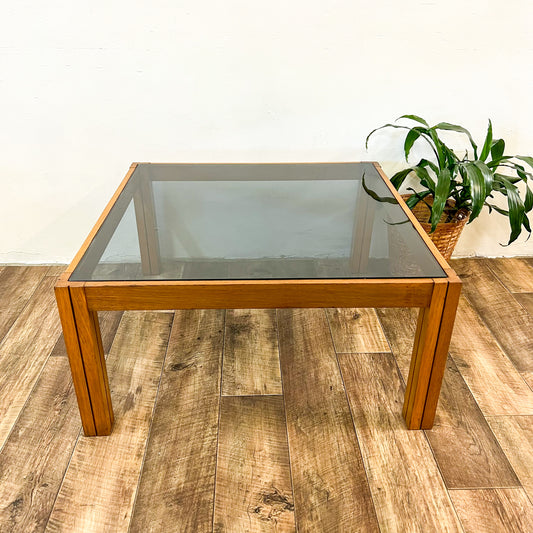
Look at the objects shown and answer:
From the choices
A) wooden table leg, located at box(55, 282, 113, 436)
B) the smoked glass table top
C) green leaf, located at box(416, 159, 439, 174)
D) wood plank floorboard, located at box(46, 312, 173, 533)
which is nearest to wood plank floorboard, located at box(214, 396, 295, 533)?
wood plank floorboard, located at box(46, 312, 173, 533)

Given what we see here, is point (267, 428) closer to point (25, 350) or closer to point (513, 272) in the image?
point (25, 350)

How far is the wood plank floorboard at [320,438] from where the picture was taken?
47.6 inches

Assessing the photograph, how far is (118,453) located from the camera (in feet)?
4.43

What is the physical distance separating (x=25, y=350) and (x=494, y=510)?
1362 mm

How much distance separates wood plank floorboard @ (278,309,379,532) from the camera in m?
1.21

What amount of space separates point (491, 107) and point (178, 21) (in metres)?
1.13

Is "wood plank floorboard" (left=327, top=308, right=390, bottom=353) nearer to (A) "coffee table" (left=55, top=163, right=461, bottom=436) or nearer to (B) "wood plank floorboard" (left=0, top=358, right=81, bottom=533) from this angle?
(A) "coffee table" (left=55, top=163, right=461, bottom=436)

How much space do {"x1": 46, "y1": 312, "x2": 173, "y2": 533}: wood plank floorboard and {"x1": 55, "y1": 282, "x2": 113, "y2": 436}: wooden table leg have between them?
0.18ft

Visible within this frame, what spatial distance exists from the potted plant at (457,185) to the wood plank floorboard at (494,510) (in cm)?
Result: 77

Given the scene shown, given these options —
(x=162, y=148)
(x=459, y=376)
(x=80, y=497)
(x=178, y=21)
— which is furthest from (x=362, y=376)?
(x=178, y=21)

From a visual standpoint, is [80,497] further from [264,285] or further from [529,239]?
[529,239]

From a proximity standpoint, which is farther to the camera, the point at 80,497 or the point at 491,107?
the point at 491,107

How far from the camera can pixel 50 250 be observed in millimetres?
2205

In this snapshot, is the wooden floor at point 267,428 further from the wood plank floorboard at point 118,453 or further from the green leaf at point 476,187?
the green leaf at point 476,187
